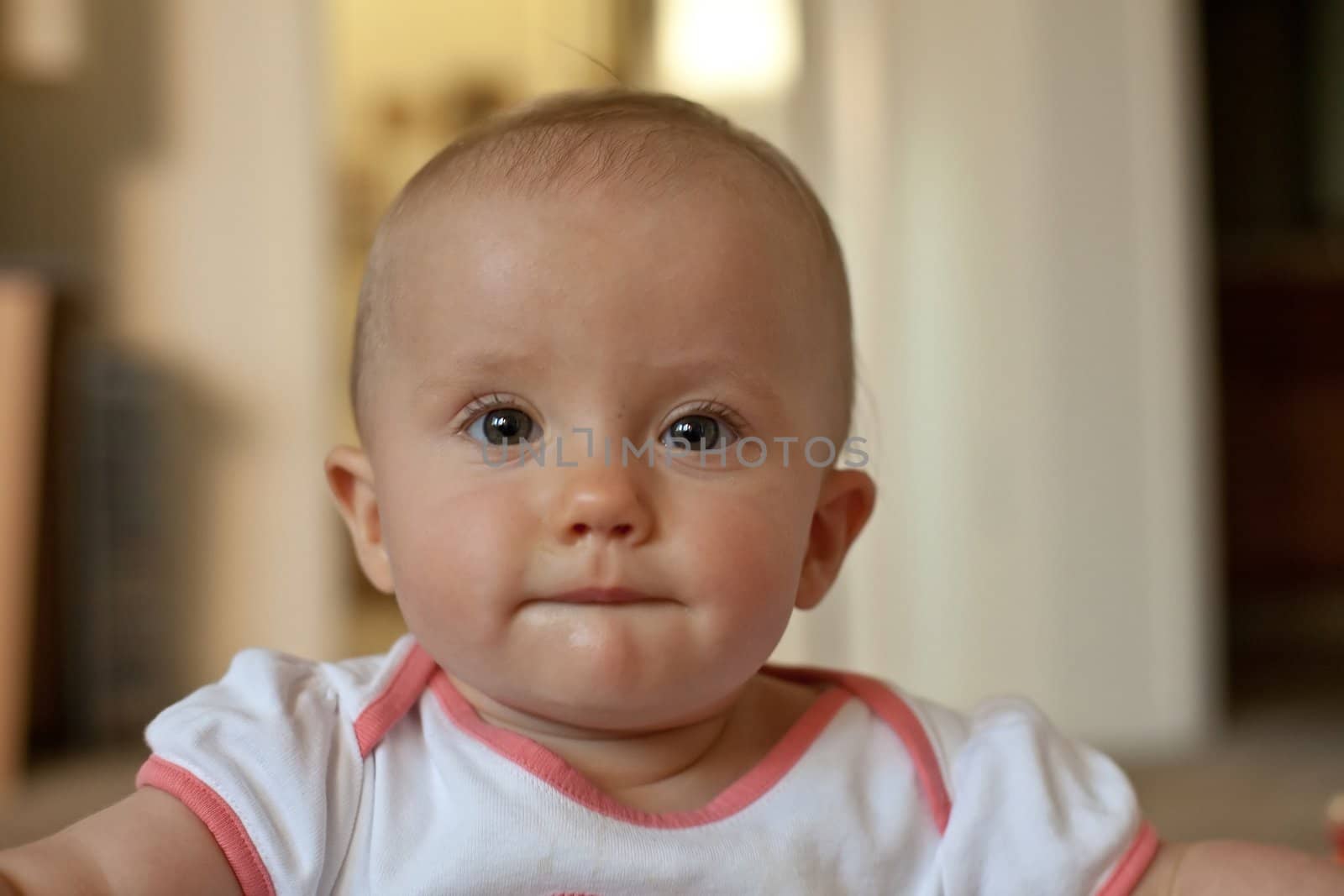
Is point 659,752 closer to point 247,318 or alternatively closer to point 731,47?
point 247,318

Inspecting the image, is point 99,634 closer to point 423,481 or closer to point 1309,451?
point 423,481

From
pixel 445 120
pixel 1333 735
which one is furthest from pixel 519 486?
pixel 445 120

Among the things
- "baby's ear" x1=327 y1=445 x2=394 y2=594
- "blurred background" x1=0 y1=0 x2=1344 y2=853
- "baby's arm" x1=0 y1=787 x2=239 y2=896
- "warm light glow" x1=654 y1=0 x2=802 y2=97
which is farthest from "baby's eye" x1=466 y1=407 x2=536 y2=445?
"warm light glow" x1=654 y1=0 x2=802 y2=97

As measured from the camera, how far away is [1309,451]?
3.25 m

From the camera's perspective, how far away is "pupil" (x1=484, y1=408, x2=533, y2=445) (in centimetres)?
64

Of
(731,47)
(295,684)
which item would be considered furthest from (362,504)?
(731,47)

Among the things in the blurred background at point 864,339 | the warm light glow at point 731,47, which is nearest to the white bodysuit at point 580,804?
the blurred background at point 864,339

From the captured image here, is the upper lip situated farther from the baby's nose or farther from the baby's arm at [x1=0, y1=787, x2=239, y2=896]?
the baby's arm at [x1=0, y1=787, x2=239, y2=896]

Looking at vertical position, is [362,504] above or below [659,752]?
above

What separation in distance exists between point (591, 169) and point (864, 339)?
1.77m

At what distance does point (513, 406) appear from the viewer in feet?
2.09

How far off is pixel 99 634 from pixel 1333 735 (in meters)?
1.99

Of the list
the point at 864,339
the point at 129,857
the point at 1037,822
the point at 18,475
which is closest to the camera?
the point at 129,857

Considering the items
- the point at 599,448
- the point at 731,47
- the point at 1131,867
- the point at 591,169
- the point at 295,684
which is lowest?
the point at 1131,867
